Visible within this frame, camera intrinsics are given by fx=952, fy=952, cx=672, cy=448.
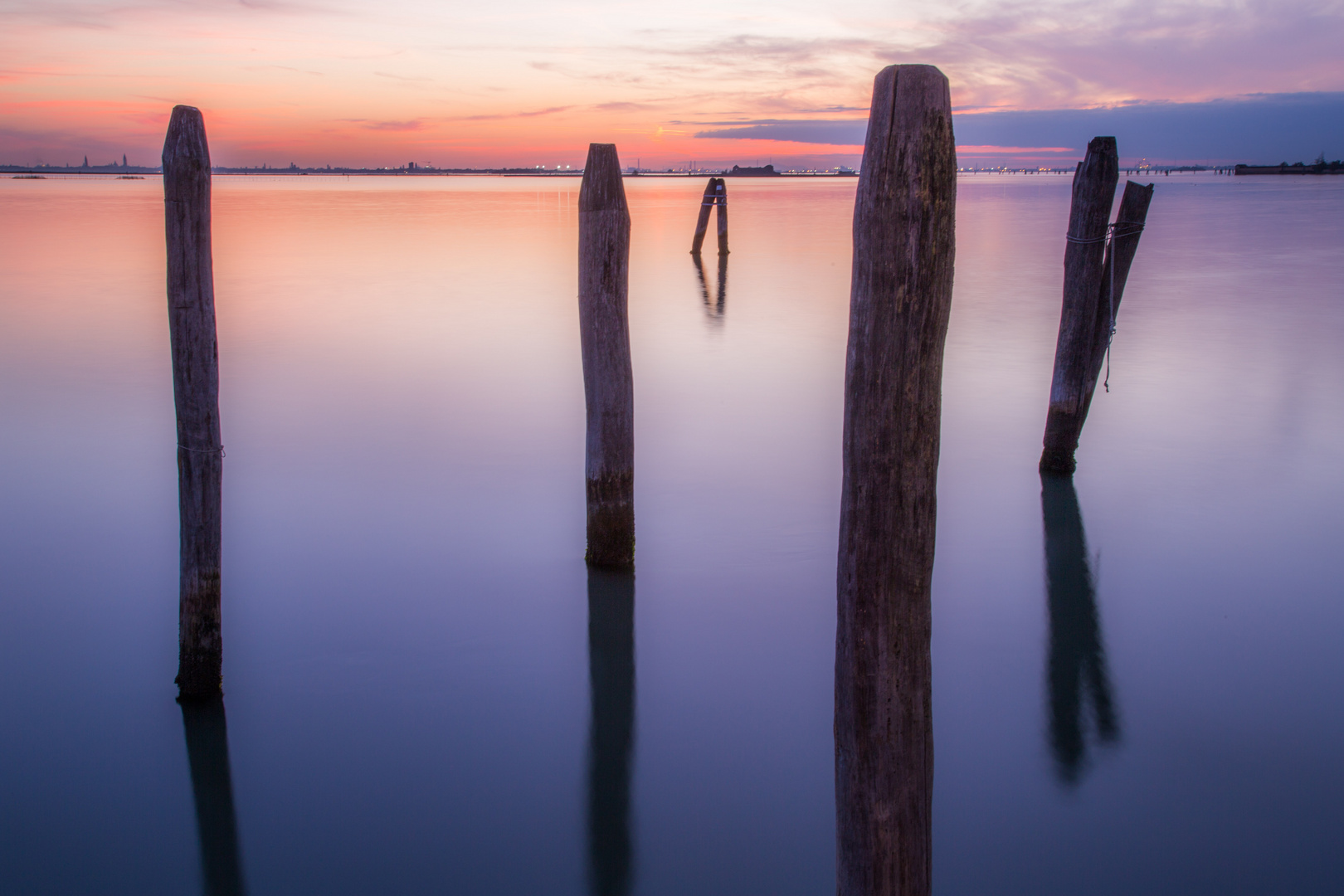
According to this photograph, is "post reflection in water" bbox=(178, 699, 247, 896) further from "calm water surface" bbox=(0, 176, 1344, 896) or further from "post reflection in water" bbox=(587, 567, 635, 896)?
"post reflection in water" bbox=(587, 567, 635, 896)

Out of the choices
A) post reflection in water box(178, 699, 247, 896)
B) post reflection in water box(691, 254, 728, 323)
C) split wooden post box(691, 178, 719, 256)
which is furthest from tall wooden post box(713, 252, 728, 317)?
post reflection in water box(178, 699, 247, 896)

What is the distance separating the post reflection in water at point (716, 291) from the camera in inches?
588

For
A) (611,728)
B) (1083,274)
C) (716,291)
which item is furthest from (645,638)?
(716,291)

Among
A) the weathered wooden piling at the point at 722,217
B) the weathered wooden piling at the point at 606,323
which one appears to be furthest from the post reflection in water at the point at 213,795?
the weathered wooden piling at the point at 722,217

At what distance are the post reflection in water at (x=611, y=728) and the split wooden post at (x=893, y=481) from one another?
1.09 meters

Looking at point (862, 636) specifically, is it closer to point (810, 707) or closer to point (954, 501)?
point (810, 707)

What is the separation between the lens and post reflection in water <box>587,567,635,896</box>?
325 cm

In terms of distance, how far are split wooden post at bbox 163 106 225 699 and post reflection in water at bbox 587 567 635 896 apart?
167cm

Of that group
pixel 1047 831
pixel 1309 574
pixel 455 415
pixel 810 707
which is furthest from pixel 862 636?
pixel 455 415

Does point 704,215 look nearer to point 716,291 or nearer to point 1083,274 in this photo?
point 716,291

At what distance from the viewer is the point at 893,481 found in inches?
85.7

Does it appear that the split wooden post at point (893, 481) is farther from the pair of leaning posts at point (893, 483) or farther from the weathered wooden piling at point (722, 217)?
the weathered wooden piling at point (722, 217)

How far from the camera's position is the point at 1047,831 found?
335cm

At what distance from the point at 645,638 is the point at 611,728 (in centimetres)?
79
